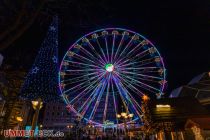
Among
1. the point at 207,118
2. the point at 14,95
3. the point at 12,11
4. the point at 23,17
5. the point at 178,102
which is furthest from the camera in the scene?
the point at 14,95

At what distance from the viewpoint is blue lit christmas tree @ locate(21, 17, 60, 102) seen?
20.6 meters

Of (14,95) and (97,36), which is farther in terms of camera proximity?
(97,36)

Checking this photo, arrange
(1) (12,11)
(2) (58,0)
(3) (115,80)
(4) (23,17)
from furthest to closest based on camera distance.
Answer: (3) (115,80)
(2) (58,0)
(1) (12,11)
(4) (23,17)

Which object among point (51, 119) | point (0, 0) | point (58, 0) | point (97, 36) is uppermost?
point (97, 36)

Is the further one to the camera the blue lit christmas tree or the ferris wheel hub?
the ferris wheel hub

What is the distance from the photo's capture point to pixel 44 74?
22.2 meters

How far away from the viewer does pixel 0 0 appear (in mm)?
6574

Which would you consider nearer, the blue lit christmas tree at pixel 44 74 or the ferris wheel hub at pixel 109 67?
the blue lit christmas tree at pixel 44 74

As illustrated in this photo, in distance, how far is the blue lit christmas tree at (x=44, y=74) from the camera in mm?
20578

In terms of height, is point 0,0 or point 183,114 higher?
point 0,0

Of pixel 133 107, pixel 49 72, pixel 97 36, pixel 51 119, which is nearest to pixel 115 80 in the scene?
pixel 133 107

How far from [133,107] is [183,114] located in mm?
9186

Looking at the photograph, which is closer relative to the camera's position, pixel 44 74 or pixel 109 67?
pixel 44 74

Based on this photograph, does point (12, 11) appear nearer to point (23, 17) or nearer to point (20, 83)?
point (23, 17)
